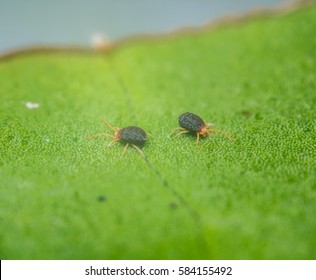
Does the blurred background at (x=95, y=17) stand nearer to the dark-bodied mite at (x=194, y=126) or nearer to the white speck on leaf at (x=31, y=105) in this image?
the white speck on leaf at (x=31, y=105)

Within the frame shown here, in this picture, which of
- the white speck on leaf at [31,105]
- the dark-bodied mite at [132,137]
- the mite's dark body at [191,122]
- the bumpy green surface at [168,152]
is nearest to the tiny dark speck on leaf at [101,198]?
the bumpy green surface at [168,152]

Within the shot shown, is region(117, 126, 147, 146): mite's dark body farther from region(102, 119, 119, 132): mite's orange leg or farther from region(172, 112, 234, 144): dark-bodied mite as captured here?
region(172, 112, 234, 144): dark-bodied mite

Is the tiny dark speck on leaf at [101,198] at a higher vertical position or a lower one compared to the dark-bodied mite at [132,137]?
lower

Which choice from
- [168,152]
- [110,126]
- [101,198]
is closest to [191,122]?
[168,152]

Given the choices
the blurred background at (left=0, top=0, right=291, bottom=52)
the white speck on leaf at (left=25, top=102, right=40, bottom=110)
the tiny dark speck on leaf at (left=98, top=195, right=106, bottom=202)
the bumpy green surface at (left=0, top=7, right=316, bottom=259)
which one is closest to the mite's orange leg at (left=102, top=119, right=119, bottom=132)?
the bumpy green surface at (left=0, top=7, right=316, bottom=259)

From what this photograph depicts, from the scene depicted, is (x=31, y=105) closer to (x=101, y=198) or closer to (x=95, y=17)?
(x=101, y=198)
